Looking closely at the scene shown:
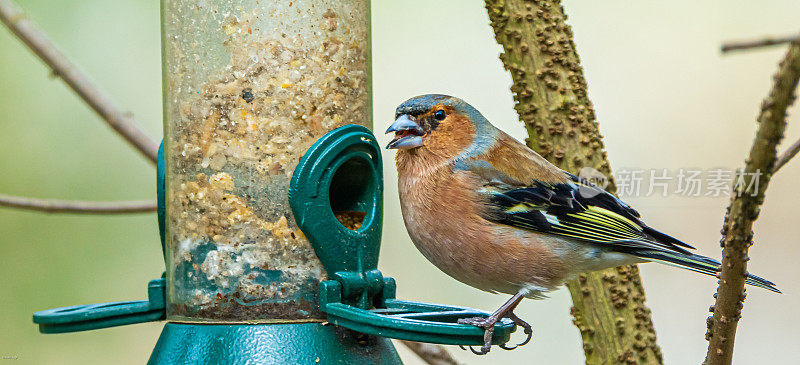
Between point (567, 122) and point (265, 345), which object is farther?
point (567, 122)

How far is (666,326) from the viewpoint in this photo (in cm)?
725

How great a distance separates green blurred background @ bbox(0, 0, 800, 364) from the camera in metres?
6.15

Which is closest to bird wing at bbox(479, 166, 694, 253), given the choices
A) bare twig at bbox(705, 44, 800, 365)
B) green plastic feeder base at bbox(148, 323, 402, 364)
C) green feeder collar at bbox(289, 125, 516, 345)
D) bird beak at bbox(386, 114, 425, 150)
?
bird beak at bbox(386, 114, 425, 150)

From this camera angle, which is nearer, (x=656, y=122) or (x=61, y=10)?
(x=61, y=10)

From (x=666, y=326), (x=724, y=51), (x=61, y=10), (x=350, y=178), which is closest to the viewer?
(x=724, y=51)

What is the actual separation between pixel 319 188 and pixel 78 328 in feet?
3.93

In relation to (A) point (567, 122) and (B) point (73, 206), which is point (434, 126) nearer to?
(A) point (567, 122)

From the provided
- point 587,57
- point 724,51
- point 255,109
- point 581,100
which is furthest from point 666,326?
point 724,51

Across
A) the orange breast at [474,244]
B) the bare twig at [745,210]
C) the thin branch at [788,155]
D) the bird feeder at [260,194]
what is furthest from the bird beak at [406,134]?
the thin branch at [788,155]

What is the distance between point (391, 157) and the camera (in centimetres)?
691

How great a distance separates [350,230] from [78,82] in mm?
1735

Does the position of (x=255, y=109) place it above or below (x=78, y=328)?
above

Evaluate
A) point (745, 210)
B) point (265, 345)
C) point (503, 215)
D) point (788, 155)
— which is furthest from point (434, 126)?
point (788, 155)

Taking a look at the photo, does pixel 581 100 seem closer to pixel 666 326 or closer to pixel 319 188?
pixel 319 188
